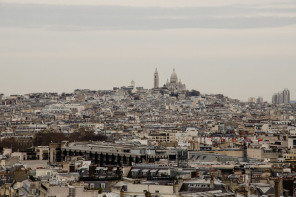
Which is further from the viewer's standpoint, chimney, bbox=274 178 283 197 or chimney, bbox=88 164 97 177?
chimney, bbox=88 164 97 177

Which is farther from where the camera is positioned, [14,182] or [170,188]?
[14,182]

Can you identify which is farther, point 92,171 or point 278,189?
point 92,171

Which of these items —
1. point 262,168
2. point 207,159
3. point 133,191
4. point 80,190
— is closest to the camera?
point 80,190

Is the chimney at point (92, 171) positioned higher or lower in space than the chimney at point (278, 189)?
higher

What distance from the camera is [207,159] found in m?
75.2

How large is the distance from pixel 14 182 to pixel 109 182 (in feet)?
13.2

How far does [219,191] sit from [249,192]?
10.9 feet

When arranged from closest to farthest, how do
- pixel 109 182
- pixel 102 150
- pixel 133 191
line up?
pixel 133 191 → pixel 109 182 → pixel 102 150

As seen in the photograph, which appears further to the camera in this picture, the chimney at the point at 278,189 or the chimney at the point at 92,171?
the chimney at the point at 92,171

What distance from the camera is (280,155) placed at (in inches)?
3145

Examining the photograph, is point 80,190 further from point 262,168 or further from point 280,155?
point 280,155

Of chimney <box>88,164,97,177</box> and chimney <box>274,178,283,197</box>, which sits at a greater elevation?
chimney <box>88,164,97,177</box>

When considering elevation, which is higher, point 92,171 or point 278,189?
point 92,171

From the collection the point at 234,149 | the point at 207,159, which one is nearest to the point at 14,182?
the point at 207,159
